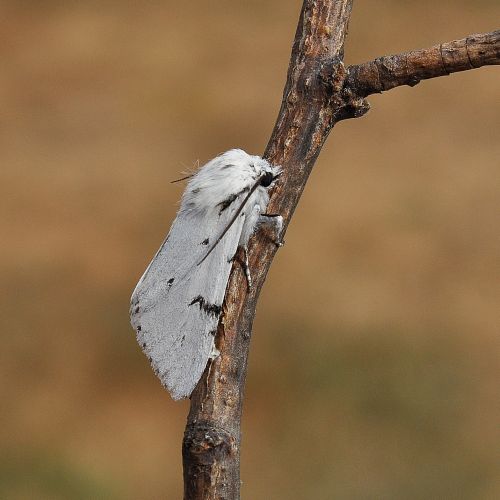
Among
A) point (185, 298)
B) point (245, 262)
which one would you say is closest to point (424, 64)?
point (245, 262)

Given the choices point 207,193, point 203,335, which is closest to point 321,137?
point 207,193

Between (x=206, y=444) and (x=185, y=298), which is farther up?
(x=185, y=298)

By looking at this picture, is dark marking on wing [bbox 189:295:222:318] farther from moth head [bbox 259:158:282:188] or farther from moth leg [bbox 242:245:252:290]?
moth head [bbox 259:158:282:188]

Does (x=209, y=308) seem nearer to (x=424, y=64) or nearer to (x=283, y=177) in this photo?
(x=283, y=177)

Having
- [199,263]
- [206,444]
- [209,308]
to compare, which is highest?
[199,263]

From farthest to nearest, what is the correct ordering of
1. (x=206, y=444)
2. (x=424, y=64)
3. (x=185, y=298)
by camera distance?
1. (x=185, y=298)
2. (x=424, y=64)
3. (x=206, y=444)

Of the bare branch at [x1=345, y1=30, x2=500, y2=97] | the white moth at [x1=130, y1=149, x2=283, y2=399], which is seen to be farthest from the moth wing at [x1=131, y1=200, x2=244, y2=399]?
the bare branch at [x1=345, y1=30, x2=500, y2=97]

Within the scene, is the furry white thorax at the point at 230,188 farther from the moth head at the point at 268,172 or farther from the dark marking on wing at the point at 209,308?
the dark marking on wing at the point at 209,308
